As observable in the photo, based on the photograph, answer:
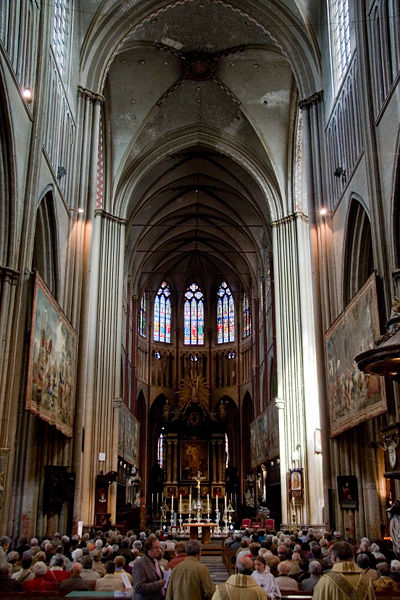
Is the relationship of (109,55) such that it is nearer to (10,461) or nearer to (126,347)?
(10,461)

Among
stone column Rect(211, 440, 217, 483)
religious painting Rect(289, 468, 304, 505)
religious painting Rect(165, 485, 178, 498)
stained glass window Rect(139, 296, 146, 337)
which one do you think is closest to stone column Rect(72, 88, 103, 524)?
religious painting Rect(289, 468, 304, 505)

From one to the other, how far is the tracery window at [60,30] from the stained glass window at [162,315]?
2804cm

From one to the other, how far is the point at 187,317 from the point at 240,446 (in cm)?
973

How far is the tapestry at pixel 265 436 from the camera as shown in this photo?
28.5m

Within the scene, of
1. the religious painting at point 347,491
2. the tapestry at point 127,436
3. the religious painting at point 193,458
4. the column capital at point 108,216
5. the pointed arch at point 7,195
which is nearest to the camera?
the pointed arch at point 7,195

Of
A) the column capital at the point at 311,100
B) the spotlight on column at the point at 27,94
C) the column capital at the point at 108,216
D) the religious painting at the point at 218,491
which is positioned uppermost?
the column capital at the point at 311,100

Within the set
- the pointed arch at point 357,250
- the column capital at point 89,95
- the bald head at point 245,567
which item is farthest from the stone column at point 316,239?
the bald head at point 245,567

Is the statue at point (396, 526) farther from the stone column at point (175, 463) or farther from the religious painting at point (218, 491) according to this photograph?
the stone column at point (175, 463)

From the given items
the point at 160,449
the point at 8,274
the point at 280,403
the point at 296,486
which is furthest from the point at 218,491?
the point at 8,274

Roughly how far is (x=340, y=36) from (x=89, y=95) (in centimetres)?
774

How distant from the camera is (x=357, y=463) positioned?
17.0 meters

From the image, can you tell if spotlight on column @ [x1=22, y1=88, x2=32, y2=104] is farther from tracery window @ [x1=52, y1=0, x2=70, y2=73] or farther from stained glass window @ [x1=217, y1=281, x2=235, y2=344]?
stained glass window @ [x1=217, y1=281, x2=235, y2=344]

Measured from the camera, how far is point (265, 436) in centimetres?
3169

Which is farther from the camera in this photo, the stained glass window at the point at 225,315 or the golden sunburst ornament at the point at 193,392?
the stained glass window at the point at 225,315
